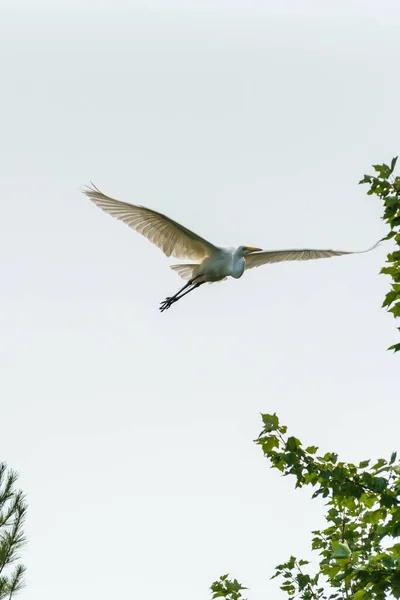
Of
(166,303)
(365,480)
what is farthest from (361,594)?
(166,303)

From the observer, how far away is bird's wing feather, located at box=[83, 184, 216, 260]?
8.75m

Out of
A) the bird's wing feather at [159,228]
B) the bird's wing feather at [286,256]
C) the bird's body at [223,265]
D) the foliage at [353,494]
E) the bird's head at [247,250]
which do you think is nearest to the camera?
the foliage at [353,494]

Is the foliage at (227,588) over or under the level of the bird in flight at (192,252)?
under

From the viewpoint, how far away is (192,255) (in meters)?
10.2

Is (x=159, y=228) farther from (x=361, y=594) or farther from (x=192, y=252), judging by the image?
(x=361, y=594)

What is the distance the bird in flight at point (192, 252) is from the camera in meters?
9.16

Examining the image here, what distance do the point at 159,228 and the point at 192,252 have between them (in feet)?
2.53

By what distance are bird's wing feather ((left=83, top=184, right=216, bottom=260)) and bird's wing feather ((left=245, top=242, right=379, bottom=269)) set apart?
2.82 feet

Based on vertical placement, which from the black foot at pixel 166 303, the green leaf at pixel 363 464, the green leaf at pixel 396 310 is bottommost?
the green leaf at pixel 363 464

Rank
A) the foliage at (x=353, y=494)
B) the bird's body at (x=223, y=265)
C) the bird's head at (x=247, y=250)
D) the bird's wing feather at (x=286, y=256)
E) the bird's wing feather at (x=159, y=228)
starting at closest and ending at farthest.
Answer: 1. the foliage at (x=353, y=494)
2. the bird's wing feather at (x=159, y=228)
3. the bird's body at (x=223, y=265)
4. the bird's head at (x=247, y=250)
5. the bird's wing feather at (x=286, y=256)

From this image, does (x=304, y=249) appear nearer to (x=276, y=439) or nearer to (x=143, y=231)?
(x=143, y=231)

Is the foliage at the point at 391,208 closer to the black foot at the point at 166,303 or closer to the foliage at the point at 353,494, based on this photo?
the foliage at the point at 353,494

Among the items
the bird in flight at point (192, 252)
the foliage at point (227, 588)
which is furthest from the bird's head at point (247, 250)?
the foliage at point (227, 588)

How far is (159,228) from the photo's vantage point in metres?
9.55
